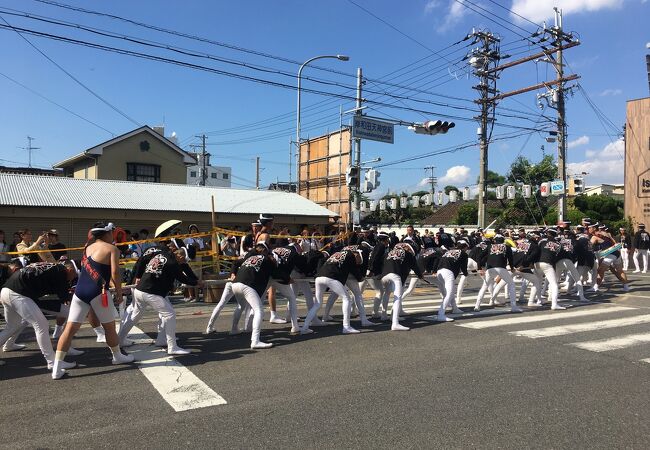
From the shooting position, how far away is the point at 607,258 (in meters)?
14.6

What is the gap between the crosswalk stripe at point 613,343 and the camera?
23.8ft

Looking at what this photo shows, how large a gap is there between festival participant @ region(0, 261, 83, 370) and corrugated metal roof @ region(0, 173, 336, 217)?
12.9m

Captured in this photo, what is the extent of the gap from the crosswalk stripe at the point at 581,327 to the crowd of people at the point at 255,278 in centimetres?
162

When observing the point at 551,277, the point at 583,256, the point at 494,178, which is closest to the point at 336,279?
the point at 551,277

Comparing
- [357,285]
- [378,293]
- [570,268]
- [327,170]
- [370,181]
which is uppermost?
[327,170]

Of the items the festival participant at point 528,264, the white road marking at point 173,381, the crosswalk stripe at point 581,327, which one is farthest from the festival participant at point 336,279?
the festival participant at point 528,264

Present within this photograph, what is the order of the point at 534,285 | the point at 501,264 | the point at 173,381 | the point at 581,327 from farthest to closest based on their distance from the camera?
the point at 534,285, the point at 501,264, the point at 581,327, the point at 173,381

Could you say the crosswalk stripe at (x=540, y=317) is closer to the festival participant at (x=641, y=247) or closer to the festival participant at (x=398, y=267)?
the festival participant at (x=398, y=267)

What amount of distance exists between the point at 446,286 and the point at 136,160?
2323cm

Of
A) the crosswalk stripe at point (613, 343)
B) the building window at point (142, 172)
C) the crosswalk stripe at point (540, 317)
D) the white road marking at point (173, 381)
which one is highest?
the building window at point (142, 172)

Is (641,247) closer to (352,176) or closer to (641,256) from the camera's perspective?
(641,256)

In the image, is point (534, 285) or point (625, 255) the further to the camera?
point (625, 255)

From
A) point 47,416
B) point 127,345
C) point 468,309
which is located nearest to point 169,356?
point 127,345

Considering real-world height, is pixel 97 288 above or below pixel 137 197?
below
